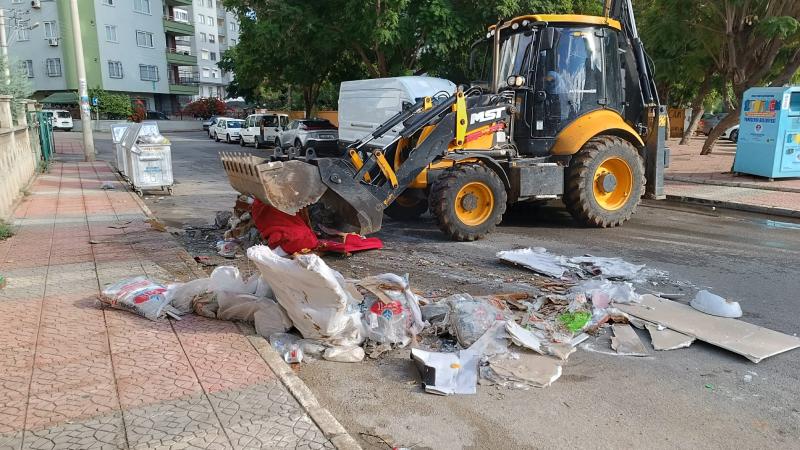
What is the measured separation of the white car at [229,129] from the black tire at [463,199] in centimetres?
2654

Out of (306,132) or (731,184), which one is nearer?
(731,184)

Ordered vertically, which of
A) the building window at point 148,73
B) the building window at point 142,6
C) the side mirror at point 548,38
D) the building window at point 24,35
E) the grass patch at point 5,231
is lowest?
the grass patch at point 5,231

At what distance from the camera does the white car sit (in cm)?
3309

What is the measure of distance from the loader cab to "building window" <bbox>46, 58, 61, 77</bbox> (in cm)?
5176

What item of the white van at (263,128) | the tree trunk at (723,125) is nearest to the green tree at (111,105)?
the white van at (263,128)

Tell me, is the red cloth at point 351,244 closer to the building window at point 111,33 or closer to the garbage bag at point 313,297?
the garbage bag at point 313,297

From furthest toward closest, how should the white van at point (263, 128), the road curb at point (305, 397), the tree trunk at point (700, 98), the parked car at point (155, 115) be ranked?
the parked car at point (155, 115), the white van at point (263, 128), the tree trunk at point (700, 98), the road curb at point (305, 397)

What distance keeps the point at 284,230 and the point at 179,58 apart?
194 feet

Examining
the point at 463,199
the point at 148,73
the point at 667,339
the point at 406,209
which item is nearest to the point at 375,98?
the point at 406,209

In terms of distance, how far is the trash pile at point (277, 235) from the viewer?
22.2 feet

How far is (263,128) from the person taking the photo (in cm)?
2900

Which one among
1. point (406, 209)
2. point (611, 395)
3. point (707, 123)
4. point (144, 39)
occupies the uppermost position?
point (144, 39)

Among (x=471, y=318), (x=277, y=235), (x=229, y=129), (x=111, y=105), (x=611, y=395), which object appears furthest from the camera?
(x=111, y=105)

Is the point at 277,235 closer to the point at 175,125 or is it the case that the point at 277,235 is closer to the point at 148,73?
the point at 175,125
